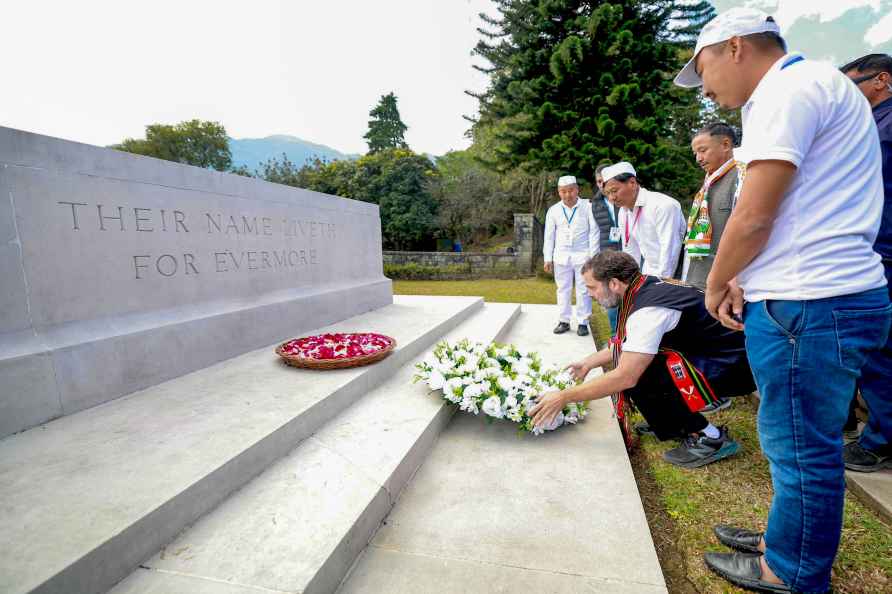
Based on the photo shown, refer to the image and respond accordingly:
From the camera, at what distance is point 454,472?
2283 mm

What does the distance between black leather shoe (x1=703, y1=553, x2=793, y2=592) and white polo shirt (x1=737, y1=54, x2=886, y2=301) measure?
1.07m

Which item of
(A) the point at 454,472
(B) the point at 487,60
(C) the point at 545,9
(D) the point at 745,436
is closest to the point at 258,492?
(A) the point at 454,472

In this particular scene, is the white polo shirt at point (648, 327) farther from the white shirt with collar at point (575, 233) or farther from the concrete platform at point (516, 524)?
the white shirt with collar at point (575, 233)

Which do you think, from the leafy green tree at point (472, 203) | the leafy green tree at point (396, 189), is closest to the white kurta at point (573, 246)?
the leafy green tree at point (396, 189)

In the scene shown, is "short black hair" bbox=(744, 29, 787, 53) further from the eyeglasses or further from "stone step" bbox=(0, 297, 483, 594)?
"stone step" bbox=(0, 297, 483, 594)

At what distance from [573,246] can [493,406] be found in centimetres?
312

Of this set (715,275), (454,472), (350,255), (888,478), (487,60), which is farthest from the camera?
(487,60)

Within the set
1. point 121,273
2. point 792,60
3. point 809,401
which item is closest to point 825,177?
point 792,60

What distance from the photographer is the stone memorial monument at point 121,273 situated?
2195 mm

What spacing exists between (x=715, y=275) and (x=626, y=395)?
1.42 meters

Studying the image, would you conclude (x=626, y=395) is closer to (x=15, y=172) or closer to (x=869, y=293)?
(x=869, y=293)

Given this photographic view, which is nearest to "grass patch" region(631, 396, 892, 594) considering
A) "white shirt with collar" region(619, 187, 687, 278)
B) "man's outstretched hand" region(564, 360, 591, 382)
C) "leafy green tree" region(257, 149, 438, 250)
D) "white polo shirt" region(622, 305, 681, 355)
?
"man's outstretched hand" region(564, 360, 591, 382)

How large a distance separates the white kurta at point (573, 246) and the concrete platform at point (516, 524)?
2.64 m

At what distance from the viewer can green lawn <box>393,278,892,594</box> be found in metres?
1.64
